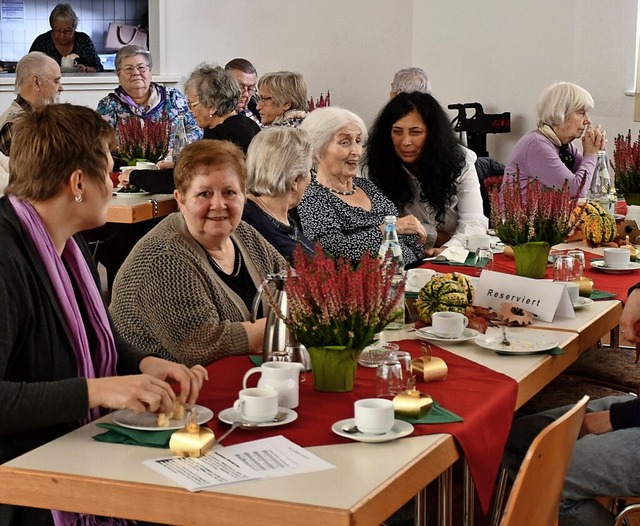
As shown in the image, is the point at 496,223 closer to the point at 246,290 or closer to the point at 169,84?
the point at 246,290

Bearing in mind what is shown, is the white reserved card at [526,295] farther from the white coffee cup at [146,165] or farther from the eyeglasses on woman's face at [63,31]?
the eyeglasses on woman's face at [63,31]

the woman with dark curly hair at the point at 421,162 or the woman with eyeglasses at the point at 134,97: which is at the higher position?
the woman with eyeglasses at the point at 134,97

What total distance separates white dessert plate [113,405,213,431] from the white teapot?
12 cm

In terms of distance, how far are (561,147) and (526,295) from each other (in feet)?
10.3

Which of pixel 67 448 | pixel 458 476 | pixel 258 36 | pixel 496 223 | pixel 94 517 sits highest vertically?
pixel 258 36

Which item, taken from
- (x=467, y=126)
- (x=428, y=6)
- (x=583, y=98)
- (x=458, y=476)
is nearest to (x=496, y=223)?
(x=458, y=476)

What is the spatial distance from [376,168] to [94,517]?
312 cm

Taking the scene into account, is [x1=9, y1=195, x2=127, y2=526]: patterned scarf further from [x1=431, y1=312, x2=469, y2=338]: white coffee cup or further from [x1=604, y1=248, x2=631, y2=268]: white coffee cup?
[x1=604, y1=248, x2=631, y2=268]: white coffee cup

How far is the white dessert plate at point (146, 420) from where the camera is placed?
6.74ft

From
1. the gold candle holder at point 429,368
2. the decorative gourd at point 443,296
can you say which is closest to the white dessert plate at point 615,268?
the decorative gourd at point 443,296

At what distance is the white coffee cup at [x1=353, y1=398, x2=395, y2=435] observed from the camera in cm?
201

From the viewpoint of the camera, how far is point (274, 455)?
1931mm

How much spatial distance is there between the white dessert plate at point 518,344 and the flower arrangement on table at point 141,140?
10.9 feet

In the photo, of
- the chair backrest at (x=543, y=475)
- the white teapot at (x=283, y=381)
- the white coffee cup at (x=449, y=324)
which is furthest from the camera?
the white coffee cup at (x=449, y=324)
